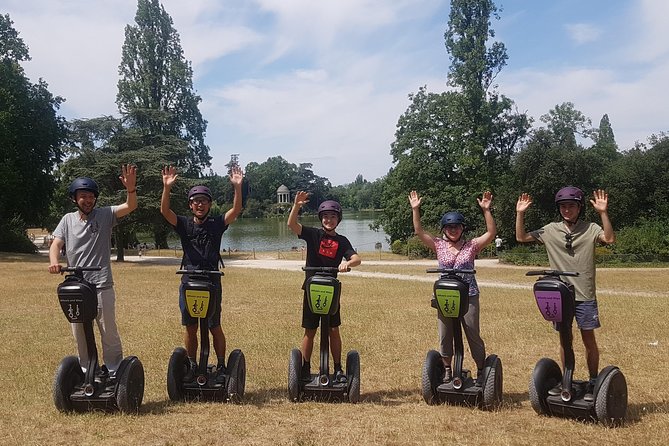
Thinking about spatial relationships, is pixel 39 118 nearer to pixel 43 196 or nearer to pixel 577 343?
pixel 43 196

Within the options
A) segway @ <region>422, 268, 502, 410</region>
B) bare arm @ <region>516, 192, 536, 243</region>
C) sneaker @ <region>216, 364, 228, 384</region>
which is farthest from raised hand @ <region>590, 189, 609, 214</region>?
sneaker @ <region>216, 364, 228, 384</region>

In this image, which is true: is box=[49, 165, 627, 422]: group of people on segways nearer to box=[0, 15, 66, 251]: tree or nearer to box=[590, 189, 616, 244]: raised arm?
box=[590, 189, 616, 244]: raised arm

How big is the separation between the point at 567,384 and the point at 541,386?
22 centimetres

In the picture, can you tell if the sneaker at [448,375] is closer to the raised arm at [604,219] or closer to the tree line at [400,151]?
the raised arm at [604,219]

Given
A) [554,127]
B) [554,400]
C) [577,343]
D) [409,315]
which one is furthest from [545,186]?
[554,400]

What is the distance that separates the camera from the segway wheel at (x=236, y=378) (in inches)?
226

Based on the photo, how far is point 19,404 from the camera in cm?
586

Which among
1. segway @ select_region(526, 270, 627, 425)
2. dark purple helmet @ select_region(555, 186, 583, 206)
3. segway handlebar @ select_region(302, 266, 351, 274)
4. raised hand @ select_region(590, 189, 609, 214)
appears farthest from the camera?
segway handlebar @ select_region(302, 266, 351, 274)

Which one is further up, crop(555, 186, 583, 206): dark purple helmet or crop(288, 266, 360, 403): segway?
crop(555, 186, 583, 206): dark purple helmet

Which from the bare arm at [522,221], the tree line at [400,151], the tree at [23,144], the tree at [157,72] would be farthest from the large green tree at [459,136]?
the bare arm at [522,221]

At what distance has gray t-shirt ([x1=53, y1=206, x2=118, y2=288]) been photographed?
5.62 metres

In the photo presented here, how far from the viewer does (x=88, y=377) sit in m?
5.42

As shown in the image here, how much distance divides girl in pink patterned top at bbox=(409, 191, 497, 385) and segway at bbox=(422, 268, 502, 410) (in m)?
0.08

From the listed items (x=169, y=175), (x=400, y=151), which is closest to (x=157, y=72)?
(x=400, y=151)
